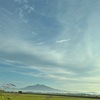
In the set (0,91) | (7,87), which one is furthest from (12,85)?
(0,91)

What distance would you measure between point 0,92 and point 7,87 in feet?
3.47

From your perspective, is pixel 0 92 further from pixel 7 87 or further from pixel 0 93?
pixel 7 87

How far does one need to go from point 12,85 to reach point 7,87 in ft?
1.07

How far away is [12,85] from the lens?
7352 mm

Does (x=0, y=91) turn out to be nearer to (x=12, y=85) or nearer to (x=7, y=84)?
(x=7, y=84)

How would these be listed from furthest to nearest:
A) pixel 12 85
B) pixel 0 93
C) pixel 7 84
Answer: pixel 0 93
pixel 7 84
pixel 12 85

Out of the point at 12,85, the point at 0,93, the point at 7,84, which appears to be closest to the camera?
the point at 12,85

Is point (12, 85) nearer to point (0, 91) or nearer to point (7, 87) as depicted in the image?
point (7, 87)

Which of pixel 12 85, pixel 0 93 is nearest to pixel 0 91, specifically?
pixel 0 93

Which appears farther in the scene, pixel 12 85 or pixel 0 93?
pixel 0 93

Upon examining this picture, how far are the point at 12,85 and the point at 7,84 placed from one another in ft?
1.85

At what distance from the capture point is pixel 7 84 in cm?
786

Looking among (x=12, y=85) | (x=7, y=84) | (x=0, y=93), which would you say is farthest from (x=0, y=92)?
(x=12, y=85)

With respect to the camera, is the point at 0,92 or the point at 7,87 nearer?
the point at 7,87
